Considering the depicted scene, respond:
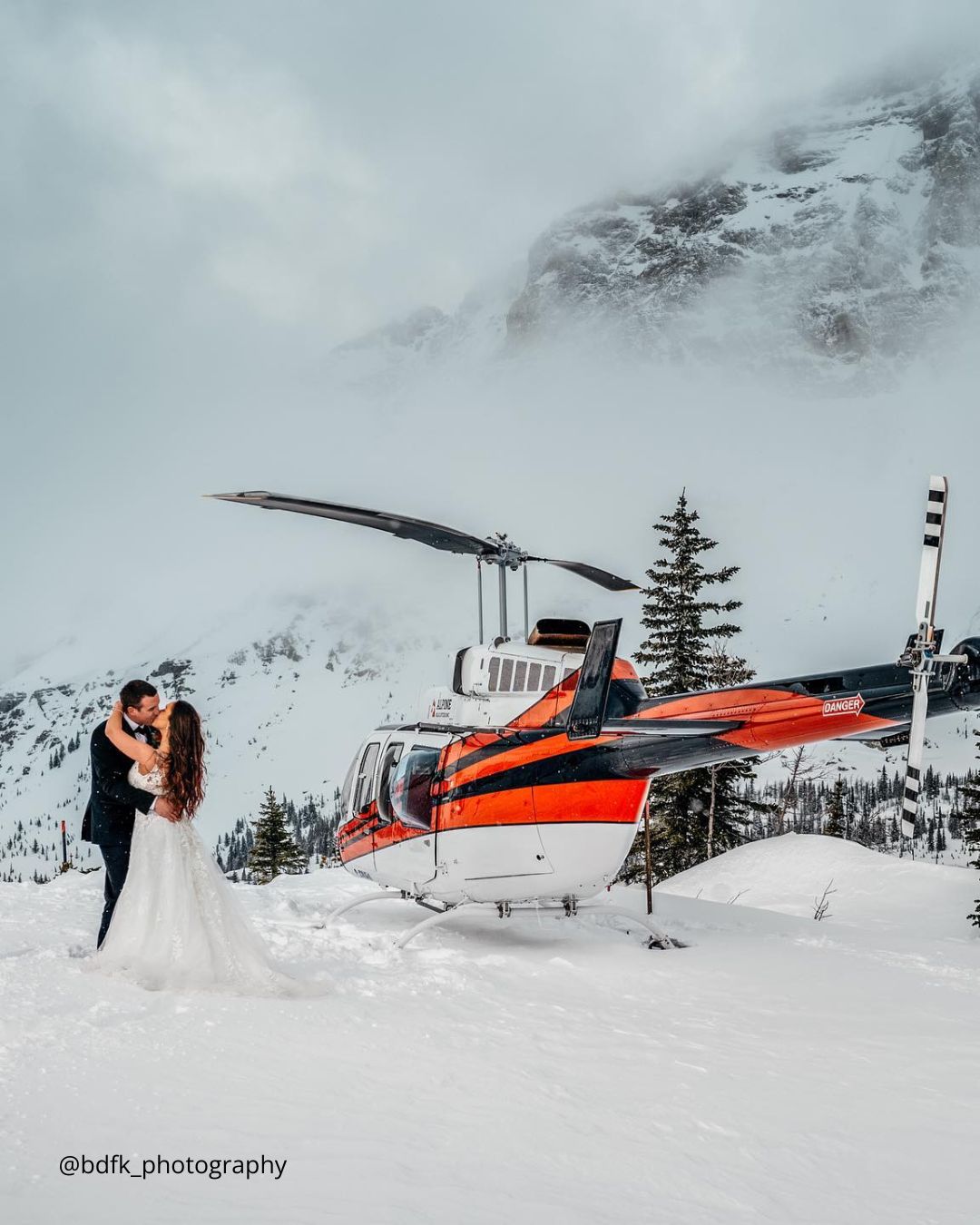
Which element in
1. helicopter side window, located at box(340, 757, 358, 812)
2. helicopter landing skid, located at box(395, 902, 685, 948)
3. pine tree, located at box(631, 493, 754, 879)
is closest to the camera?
helicopter landing skid, located at box(395, 902, 685, 948)

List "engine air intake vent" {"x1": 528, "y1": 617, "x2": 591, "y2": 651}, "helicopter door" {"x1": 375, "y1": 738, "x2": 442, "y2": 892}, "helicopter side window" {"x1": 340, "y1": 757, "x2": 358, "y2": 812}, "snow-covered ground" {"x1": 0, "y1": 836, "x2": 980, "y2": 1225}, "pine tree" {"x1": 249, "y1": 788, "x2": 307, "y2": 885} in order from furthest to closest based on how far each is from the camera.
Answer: "pine tree" {"x1": 249, "y1": 788, "x2": 307, "y2": 885} → "helicopter side window" {"x1": 340, "y1": 757, "x2": 358, "y2": 812} → "helicopter door" {"x1": 375, "y1": 738, "x2": 442, "y2": 892} → "engine air intake vent" {"x1": 528, "y1": 617, "x2": 591, "y2": 651} → "snow-covered ground" {"x1": 0, "y1": 836, "x2": 980, "y2": 1225}

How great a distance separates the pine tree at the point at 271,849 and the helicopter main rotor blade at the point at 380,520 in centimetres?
2987

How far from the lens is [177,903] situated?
636 centimetres

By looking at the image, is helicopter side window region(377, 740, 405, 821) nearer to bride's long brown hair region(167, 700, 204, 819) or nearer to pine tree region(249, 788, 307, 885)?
bride's long brown hair region(167, 700, 204, 819)

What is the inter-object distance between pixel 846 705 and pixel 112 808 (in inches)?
242

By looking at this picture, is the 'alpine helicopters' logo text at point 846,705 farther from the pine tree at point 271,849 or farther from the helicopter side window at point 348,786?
the pine tree at point 271,849

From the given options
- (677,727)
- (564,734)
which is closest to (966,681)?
(677,727)

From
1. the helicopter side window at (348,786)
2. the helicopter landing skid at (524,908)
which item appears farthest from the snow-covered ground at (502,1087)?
the helicopter side window at (348,786)

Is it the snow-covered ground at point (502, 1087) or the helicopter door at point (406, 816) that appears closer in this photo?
the snow-covered ground at point (502, 1087)

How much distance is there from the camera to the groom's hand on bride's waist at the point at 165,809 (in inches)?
260

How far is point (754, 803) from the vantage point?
26500 millimetres

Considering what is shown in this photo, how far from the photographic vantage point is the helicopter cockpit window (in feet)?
31.8

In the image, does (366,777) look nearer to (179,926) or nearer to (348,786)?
(348,786)

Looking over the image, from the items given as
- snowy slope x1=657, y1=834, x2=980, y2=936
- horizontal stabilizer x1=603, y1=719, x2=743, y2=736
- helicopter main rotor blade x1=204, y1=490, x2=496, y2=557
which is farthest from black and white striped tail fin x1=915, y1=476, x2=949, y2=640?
snowy slope x1=657, y1=834, x2=980, y2=936
